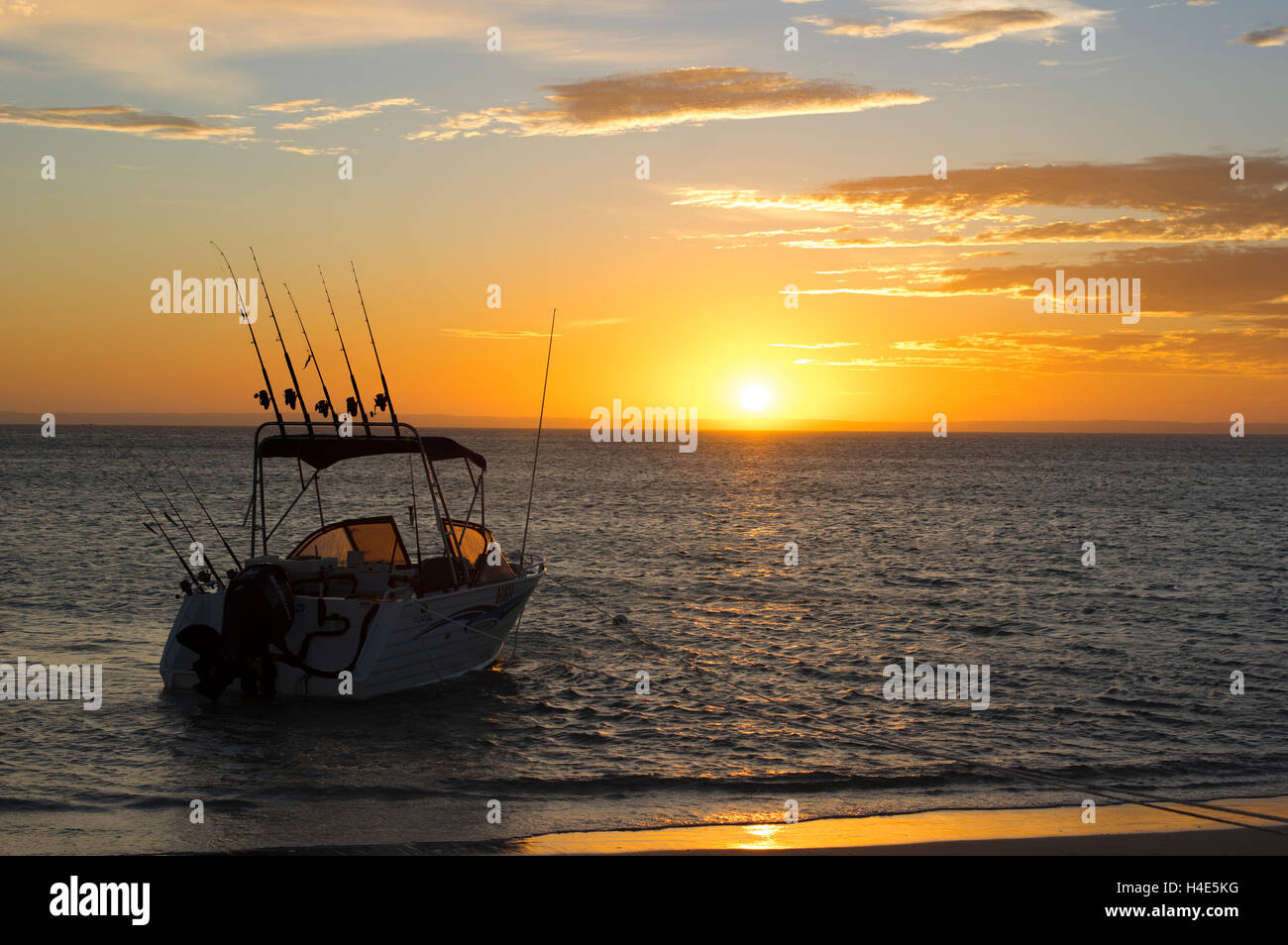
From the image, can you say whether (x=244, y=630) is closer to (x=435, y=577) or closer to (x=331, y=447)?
(x=331, y=447)

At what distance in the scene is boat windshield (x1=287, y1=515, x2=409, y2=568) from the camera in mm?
15758

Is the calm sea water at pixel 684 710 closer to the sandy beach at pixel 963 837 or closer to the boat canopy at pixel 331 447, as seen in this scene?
the sandy beach at pixel 963 837

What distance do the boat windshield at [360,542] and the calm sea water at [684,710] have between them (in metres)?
2.29

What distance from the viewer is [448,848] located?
9016mm

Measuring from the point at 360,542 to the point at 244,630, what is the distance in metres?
2.91

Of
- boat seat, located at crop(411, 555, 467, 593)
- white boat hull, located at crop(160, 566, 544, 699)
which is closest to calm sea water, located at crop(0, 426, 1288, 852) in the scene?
white boat hull, located at crop(160, 566, 544, 699)

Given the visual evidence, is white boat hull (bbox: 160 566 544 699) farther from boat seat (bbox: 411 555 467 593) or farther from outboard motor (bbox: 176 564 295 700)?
boat seat (bbox: 411 555 467 593)

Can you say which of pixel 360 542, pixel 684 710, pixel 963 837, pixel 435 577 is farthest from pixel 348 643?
pixel 963 837

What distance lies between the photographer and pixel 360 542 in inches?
641

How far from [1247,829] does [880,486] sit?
8340cm

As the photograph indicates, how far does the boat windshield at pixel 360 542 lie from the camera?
51.7 feet

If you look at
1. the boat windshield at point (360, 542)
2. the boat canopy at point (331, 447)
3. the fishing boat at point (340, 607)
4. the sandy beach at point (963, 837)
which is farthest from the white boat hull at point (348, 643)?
the sandy beach at point (963, 837)
